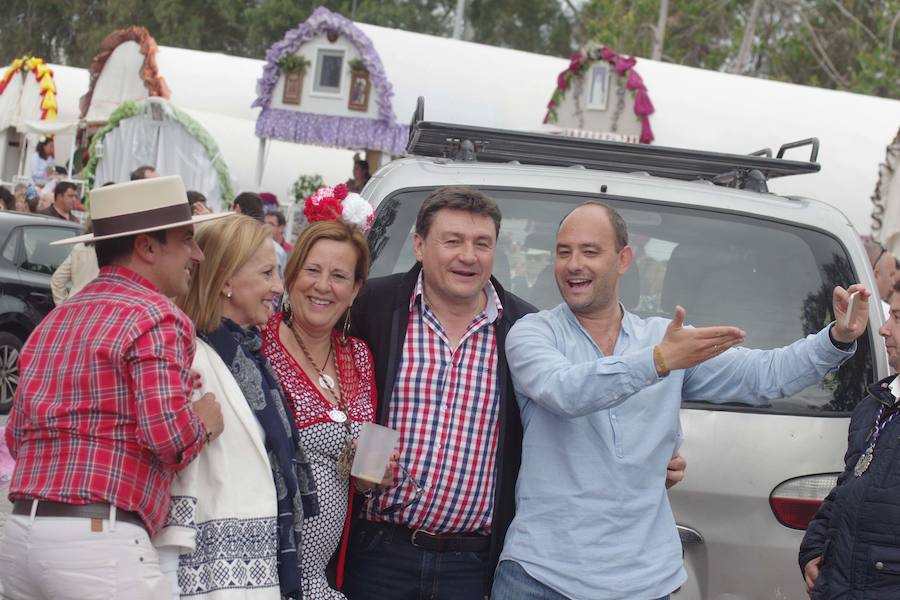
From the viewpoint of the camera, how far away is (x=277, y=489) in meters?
2.99

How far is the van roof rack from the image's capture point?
4.66 m

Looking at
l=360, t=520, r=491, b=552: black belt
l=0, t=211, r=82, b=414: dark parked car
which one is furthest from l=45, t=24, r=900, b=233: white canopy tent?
l=360, t=520, r=491, b=552: black belt

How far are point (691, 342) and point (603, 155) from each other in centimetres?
243

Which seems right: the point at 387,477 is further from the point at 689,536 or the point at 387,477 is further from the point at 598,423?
the point at 689,536

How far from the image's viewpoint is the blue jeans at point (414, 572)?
3.38 metres

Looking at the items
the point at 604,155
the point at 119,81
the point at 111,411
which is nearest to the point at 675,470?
the point at 111,411

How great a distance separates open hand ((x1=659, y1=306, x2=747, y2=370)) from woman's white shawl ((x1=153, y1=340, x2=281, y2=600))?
1.04 metres

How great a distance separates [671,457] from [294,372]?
1.09 metres

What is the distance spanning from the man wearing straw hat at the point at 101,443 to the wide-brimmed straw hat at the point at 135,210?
0.18 meters

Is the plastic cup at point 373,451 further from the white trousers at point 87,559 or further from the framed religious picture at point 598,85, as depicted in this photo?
the framed religious picture at point 598,85

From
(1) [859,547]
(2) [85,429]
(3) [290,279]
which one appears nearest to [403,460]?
(3) [290,279]

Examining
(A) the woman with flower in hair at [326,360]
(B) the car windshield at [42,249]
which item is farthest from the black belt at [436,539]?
(B) the car windshield at [42,249]

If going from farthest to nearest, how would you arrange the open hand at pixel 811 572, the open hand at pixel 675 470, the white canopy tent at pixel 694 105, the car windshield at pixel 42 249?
the white canopy tent at pixel 694 105, the car windshield at pixel 42 249, the open hand at pixel 811 572, the open hand at pixel 675 470

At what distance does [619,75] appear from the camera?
20031mm
